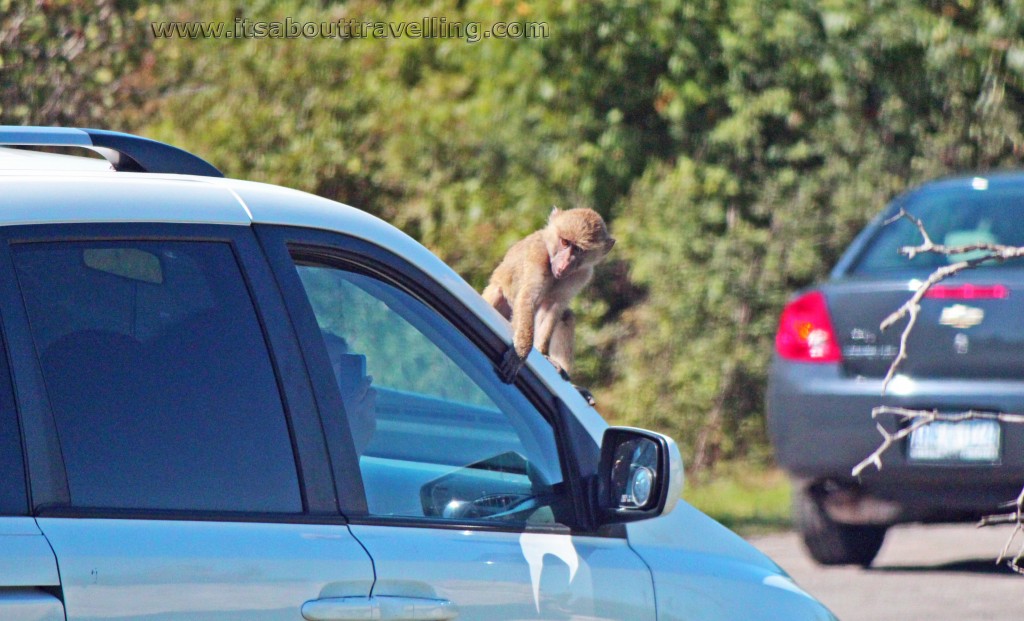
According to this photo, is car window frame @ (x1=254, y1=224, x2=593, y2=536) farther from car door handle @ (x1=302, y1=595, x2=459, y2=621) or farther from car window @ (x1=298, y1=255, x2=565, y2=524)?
car door handle @ (x1=302, y1=595, x2=459, y2=621)

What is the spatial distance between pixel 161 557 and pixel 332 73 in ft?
25.8

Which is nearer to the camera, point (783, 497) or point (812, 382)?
point (812, 382)

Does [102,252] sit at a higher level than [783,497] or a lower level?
higher

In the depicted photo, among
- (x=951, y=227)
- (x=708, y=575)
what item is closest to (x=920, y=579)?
(x=951, y=227)

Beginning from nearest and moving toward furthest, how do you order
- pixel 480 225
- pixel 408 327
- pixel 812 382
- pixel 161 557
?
pixel 161 557 → pixel 408 327 → pixel 812 382 → pixel 480 225

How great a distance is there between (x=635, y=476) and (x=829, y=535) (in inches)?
167

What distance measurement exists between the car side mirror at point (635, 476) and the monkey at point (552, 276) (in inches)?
25.3

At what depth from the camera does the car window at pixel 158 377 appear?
220 cm

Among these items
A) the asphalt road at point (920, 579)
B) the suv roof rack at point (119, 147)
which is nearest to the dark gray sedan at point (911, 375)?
the asphalt road at point (920, 579)

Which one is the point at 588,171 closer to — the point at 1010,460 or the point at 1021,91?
the point at 1021,91

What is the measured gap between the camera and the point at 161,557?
2.15 m

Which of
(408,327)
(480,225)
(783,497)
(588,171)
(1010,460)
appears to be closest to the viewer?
(408,327)

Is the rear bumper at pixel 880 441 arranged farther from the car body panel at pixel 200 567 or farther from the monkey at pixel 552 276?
the car body panel at pixel 200 567

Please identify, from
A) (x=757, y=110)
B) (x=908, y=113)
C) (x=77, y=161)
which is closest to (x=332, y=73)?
(x=757, y=110)
